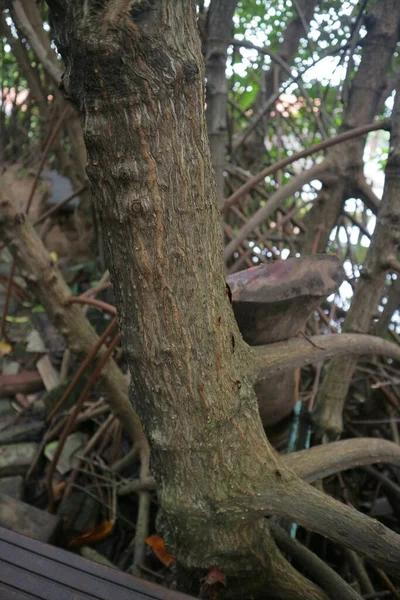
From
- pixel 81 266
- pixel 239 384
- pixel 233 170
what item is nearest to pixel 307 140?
pixel 233 170

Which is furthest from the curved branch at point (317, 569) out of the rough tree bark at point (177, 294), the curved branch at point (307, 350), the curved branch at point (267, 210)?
the curved branch at point (267, 210)

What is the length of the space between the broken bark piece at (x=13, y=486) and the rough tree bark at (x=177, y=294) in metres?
1.17

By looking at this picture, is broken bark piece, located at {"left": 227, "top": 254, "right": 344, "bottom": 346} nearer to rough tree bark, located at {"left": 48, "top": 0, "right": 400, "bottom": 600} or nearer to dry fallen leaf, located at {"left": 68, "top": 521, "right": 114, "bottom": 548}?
rough tree bark, located at {"left": 48, "top": 0, "right": 400, "bottom": 600}

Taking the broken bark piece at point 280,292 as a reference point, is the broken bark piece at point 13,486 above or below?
below

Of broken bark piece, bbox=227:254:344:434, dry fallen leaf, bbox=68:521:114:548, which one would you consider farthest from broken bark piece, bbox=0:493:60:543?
broken bark piece, bbox=227:254:344:434

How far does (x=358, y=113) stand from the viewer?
2.20 meters

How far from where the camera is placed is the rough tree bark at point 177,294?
843 millimetres

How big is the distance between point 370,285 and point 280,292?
22.0 inches

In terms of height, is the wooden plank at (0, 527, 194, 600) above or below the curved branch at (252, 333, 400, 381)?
below

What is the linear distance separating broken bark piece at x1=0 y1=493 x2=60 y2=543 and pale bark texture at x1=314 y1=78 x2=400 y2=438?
983mm

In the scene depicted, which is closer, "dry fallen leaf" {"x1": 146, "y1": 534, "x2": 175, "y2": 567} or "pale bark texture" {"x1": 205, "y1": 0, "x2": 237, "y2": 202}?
"dry fallen leaf" {"x1": 146, "y1": 534, "x2": 175, "y2": 567}

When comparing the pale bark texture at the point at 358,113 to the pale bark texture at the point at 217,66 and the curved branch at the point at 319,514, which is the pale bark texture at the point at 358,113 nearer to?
the pale bark texture at the point at 217,66

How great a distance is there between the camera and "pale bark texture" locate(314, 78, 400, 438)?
5.62 feet

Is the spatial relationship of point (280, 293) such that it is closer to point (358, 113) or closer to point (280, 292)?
point (280, 292)
